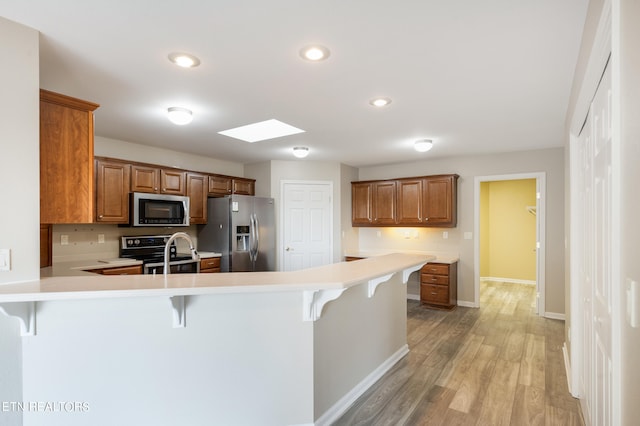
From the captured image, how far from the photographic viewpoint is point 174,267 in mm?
4121

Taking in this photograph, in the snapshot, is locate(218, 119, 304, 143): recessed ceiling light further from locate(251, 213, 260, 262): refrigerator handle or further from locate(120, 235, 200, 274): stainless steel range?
locate(120, 235, 200, 274): stainless steel range

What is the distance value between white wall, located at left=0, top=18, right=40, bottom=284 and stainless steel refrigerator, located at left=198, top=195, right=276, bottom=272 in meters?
2.94

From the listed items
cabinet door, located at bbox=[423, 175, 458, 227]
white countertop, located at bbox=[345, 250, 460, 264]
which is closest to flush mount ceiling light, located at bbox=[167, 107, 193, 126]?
white countertop, located at bbox=[345, 250, 460, 264]

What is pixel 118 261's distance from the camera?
3859mm

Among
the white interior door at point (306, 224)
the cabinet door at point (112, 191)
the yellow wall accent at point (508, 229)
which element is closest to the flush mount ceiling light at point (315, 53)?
the cabinet door at point (112, 191)

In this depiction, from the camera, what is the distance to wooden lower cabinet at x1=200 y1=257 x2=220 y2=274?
450cm

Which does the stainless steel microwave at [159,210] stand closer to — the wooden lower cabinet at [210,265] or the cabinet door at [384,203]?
the wooden lower cabinet at [210,265]

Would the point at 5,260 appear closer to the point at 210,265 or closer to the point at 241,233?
the point at 210,265

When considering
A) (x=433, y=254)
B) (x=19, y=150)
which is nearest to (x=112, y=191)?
(x=19, y=150)

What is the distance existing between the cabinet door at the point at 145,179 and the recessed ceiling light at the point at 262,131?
122cm

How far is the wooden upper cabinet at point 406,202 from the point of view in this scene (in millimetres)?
5074

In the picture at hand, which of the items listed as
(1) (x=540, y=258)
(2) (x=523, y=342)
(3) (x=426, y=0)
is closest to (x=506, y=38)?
(3) (x=426, y=0)

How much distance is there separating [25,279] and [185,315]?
2.74 feet

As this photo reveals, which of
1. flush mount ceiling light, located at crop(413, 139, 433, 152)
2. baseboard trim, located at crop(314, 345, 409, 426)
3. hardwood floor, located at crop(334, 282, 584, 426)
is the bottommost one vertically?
hardwood floor, located at crop(334, 282, 584, 426)
